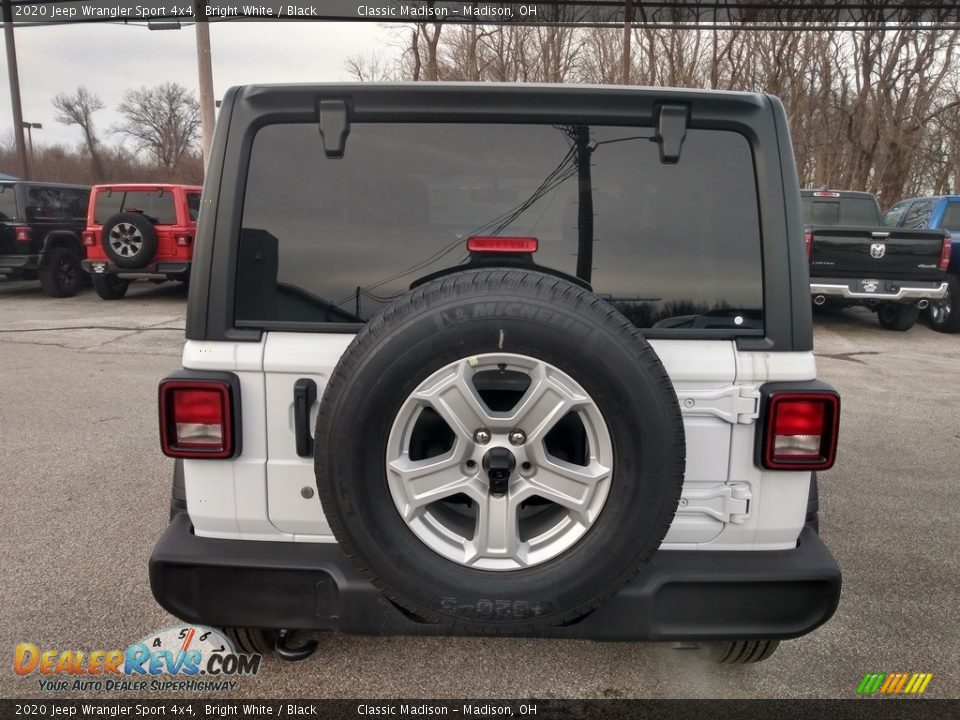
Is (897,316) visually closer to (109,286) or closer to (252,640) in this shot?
(252,640)

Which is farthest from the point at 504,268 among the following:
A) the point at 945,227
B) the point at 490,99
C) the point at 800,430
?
the point at 945,227

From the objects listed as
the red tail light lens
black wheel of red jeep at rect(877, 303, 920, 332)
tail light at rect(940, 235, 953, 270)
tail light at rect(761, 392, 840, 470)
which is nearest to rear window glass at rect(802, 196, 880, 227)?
black wheel of red jeep at rect(877, 303, 920, 332)

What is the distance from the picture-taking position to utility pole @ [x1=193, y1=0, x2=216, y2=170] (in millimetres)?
12719

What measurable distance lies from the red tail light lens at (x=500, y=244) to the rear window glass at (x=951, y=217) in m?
11.4

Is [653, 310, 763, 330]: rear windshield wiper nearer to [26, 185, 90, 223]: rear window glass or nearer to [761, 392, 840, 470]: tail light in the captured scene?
[761, 392, 840, 470]: tail light

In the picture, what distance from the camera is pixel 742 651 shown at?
2.44m

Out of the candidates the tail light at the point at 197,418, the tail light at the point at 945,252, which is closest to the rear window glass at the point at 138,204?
the tail light at the point at 197,418

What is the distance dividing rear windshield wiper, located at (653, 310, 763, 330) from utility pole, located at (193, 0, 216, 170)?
498 inches

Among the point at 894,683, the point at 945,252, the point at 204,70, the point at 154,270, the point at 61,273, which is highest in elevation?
the point at 204,70

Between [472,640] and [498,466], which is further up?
[498,466]

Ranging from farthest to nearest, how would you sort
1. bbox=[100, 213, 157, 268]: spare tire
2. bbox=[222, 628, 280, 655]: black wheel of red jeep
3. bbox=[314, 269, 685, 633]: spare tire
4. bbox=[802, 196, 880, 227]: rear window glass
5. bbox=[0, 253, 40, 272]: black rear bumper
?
bbox=[0, 253, 40, 272]: black rear bumper, bbox=[100, 213, 157, 268]: spare tire, bbox=[802, 196, 880, 227]: rear window glass, bbox=[222, 628, 280, 655]: black wheel of red jeep, bbox=[314, 269, 685, 633]: spare tire

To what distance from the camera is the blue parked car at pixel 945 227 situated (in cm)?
1013

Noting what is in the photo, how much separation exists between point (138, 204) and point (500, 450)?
11.9 m

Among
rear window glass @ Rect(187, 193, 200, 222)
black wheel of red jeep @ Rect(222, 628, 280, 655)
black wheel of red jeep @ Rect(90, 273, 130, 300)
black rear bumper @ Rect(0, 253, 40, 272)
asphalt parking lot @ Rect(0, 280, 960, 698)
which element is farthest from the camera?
black wheel of red jeep @ Rect(90, 273, 130, 300)
